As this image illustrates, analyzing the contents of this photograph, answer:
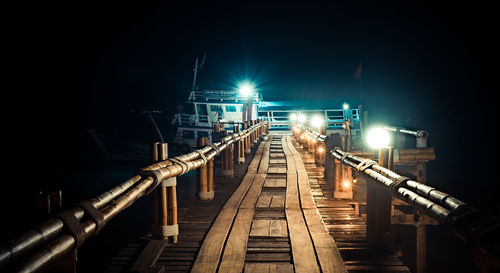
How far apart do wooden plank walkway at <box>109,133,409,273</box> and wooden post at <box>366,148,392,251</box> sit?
178 millimetres

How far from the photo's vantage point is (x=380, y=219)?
375 centimetres

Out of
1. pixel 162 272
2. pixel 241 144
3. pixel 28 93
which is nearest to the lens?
pixel 162 272

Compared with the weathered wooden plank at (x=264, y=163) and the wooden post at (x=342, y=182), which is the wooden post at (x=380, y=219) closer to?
the wooden post at (x=342, y=182)

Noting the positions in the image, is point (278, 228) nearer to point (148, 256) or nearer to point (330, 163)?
point (148, 256)

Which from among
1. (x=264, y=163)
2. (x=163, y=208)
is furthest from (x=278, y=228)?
(x=264, y=163)

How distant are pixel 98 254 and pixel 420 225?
12.8 meters

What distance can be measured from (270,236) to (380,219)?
1411 millimetres

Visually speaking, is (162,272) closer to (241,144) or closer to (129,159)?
(241,144)

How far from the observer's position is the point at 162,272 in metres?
3.10

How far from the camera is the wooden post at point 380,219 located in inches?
147

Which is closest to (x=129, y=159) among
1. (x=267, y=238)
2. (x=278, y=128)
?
(x=278, y=128)

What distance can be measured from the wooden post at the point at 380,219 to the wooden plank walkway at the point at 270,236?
0.18 m

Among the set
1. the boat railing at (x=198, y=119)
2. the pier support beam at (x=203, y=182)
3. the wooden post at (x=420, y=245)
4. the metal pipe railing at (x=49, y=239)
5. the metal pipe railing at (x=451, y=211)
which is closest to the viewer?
the metal pipe railing at (x=49, y=239)

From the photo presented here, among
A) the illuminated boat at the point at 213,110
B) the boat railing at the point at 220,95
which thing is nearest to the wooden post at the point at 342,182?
the illuminated boat at the point at 213,110
